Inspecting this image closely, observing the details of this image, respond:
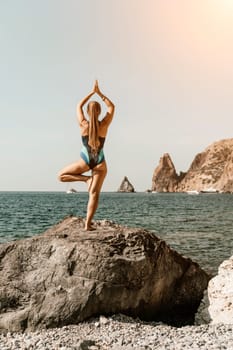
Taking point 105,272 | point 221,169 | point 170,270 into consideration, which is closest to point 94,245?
point 105,272

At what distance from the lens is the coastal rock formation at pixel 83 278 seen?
9172 millimetres

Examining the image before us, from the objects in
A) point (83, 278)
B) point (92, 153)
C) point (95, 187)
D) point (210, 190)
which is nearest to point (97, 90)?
point (92, 153)

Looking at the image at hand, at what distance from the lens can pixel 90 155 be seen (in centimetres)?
1060

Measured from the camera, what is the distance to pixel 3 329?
358 inches

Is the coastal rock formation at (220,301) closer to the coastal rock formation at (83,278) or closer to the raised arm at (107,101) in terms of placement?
the coastal rock formation at (83,278)

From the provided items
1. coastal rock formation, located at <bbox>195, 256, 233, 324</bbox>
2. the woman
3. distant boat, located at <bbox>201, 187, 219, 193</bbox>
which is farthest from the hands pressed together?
distant boat, located at <bbox>201, 187, 219, 193</bbox>

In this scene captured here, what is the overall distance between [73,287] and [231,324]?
10.5 feet

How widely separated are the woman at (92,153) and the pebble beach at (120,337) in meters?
2.65

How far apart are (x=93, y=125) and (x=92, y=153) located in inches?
25.4

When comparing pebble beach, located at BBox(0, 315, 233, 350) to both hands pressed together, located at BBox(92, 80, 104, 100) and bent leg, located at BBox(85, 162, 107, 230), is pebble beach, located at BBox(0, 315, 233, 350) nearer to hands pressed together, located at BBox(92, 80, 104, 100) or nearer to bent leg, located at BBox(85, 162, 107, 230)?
bent leg, located at BBox(85, 162, 107, 230)

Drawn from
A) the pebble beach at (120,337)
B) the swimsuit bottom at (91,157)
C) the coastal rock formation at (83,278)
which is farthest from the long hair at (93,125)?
the pebble beach at (120,337)

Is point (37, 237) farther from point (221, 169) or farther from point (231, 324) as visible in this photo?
point (221, 169)

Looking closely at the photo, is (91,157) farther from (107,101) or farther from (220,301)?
(220,301)

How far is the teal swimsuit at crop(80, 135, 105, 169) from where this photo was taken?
34.8ft
